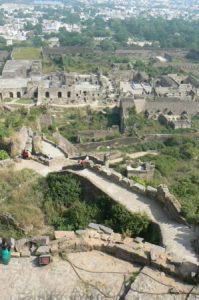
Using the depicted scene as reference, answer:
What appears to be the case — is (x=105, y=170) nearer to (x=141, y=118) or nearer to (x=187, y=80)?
(x=141, y=118)

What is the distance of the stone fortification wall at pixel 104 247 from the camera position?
27.8 feet

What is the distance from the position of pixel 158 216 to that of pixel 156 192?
947 mm

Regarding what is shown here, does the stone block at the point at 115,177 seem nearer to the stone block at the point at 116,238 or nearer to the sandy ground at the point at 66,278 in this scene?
the stone block at the point at 116,238

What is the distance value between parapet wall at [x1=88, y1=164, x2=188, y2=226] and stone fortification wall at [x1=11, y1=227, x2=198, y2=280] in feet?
6.27

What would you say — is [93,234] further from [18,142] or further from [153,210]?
[18,142]

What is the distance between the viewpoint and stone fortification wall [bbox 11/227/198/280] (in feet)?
27.8

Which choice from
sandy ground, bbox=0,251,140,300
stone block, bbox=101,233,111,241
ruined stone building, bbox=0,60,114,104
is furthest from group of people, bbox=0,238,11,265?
ruined stone building, bbox=0,60,114,104

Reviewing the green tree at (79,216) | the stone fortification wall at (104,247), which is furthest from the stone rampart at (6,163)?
the stone fortification wall at (104,247)

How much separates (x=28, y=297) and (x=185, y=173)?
1539 centimetres

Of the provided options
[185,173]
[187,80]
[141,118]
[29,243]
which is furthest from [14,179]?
[187,80]

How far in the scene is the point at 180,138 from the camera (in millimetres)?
30578

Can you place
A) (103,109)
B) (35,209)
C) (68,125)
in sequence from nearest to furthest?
(35,209)
(68,125)
(103,109)

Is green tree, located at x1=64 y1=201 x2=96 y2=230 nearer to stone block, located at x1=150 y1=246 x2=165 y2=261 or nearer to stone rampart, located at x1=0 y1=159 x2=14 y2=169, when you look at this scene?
stone block, located at x1=150 y1=246 x2=165 y2=261

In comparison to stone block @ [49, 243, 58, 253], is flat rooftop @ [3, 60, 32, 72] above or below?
below
